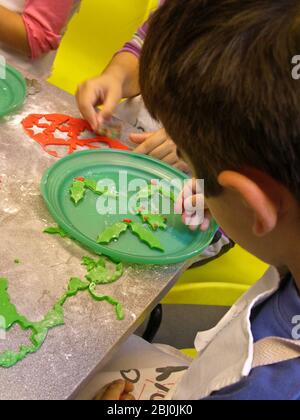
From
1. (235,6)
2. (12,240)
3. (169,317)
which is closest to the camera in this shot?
(235,6)

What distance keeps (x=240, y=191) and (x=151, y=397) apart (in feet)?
1.50

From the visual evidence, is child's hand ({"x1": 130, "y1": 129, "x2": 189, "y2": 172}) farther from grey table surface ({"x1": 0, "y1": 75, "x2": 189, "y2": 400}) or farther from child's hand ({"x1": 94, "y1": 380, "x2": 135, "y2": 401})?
child's hand ({"x1": 94, "y1": 380, "x2": 135, "y2": 401})

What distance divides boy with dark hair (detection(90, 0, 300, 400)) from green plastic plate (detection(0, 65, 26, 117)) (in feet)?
1.43

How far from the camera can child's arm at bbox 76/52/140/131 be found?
0.91 m

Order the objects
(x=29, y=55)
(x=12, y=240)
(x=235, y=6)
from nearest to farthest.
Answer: (x=235, y=6)
(x=12, y=240)
(x=29, y=55)

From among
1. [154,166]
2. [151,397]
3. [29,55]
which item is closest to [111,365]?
[151,397]

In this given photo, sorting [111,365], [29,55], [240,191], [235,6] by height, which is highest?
[235,6]

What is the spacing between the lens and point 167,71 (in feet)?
1.50

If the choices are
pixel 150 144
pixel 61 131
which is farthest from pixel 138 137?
pixel 61 131

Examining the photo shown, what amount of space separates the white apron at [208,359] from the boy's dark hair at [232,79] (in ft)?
0.63

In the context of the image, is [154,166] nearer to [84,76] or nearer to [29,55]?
[29,55]

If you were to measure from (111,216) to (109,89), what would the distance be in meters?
0.34

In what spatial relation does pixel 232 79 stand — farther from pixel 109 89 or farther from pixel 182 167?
pixel 109 89

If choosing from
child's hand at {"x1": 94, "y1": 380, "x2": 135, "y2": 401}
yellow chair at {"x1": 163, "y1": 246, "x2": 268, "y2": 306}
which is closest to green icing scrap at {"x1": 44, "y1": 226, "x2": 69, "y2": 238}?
child's hand at {"x1": 94, "y1": 380, "x2": 135, "y2": 401}
